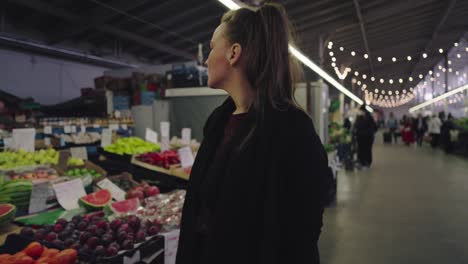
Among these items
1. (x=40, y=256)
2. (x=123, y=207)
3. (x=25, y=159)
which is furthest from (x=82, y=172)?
(x=40, y=256)

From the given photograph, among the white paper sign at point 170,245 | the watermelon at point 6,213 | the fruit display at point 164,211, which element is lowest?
the white paper sign at point 170,245

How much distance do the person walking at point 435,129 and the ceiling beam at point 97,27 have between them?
34.5ft

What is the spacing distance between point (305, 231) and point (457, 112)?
22951 mm

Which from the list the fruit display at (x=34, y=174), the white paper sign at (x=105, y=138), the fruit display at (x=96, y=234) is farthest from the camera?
the white paper sign at (x=105, y=138)

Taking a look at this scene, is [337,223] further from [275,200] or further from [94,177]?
[275,200]

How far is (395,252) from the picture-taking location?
3492mm

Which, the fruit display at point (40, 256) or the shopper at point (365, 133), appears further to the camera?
the shopper at point (365, 133)

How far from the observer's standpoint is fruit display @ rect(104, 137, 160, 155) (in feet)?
12.0

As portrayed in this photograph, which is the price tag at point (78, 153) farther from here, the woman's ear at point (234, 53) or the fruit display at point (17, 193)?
the woman's ear at point (234, 53)

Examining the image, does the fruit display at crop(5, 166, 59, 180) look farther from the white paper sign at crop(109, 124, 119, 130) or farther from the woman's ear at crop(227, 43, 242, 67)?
the white paper sign at crop(109, 124, 119, 130)

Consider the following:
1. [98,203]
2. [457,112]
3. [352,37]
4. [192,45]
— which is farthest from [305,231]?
[457,112]

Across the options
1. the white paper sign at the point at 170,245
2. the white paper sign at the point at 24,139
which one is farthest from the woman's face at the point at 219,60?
the white paper sign at the point at 24,139

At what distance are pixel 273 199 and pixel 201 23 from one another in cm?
725

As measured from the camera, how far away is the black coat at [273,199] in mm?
911
